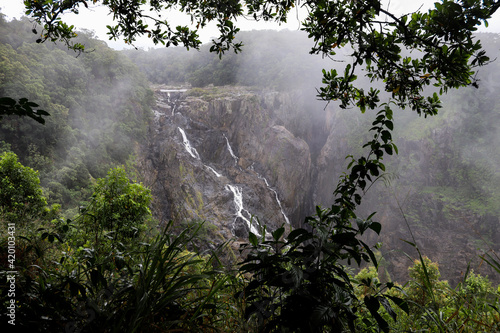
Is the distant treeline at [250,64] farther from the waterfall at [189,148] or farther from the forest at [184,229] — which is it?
the waterfall at [189,148]

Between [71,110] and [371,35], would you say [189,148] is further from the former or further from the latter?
[371,35]

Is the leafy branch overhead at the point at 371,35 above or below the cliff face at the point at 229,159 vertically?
above

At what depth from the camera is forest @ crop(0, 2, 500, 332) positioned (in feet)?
2.89

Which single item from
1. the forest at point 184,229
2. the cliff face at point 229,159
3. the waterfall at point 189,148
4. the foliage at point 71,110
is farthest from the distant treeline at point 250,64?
the waterfall at point 189,148

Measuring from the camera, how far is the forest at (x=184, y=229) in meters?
0.88

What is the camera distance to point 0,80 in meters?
13.6

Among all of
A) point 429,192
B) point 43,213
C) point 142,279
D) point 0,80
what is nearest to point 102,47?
point 0,80

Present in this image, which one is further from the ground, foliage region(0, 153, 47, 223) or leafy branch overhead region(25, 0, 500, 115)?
leafy branch overhead region(25, 0, 500, 115)

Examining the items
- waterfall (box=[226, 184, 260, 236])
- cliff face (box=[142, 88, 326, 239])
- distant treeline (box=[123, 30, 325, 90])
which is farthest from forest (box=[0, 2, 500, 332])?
waterfall (box=[226, 184, 260, 236])

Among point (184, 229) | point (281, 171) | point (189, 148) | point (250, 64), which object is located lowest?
point (281, 171)

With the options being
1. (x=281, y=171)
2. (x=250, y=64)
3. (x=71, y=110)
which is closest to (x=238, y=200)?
(x=281, y=171)

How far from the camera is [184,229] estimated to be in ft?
4.48

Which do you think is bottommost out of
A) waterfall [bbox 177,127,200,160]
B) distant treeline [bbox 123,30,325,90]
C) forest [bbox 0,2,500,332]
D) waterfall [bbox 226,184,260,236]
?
waterfall [bbox 226,184,260,236]

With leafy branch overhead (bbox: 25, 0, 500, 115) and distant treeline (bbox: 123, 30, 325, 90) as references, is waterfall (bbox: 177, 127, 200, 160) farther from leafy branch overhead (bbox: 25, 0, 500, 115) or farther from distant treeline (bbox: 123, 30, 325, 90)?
leafy branch overhead (bbox: 25, 0, 500, 115)
